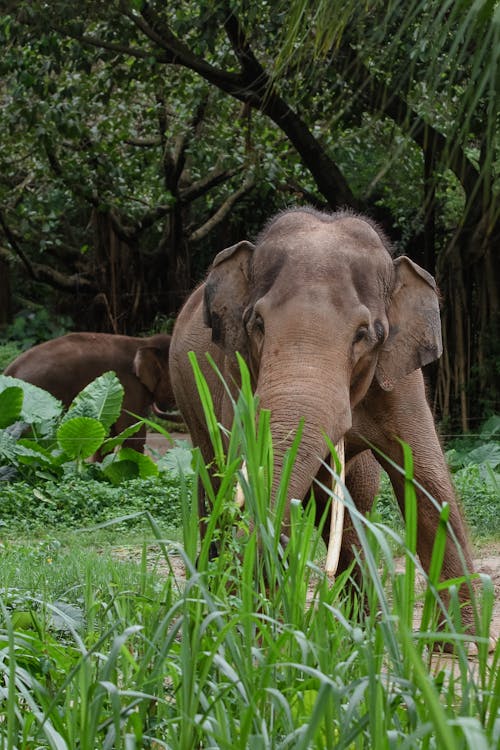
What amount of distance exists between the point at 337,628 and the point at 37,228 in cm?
1682

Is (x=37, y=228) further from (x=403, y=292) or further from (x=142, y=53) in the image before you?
(x=403, y=292)

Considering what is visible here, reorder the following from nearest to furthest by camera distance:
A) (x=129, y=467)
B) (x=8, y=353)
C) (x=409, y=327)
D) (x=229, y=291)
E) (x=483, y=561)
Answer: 1. (x=409, y=327)
2. (x=229, y=291)
3. (x=483, y=561)
4. (x=129, y=467)
5. (x=8, y=353)

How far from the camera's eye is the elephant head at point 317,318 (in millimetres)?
4590

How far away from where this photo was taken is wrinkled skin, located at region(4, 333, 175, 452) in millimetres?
13109

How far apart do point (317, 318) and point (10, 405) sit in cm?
512

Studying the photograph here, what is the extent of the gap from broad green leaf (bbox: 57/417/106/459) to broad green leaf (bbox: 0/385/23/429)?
462mm

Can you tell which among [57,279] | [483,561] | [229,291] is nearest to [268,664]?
[229,291]

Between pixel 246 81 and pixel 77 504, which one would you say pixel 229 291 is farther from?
pixel 246 81

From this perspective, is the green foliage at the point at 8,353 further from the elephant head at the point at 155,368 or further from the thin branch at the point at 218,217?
the elephant head at the point at 155,368

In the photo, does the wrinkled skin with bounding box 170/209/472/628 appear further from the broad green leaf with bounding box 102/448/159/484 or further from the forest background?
the broad green leaf with bounding box 102/448/159/484

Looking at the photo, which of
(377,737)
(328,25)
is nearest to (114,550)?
(328,25)

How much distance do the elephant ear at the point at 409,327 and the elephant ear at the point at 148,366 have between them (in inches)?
314

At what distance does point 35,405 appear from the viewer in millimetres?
10117

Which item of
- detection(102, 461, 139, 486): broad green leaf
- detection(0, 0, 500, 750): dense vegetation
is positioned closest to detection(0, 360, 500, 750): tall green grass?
detection(0, 0, 500, 750): dense vegetation
